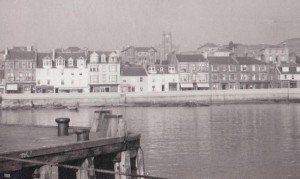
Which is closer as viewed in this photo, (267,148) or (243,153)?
(243,153)

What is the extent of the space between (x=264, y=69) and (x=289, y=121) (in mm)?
63339

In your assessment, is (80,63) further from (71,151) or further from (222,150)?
(71,151)

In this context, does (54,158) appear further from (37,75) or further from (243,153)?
(37,75)

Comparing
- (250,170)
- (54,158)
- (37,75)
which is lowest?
(250,170)

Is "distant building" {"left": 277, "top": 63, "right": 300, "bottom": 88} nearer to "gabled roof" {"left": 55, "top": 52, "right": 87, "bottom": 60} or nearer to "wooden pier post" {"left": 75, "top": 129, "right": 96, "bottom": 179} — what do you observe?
"gabled roof" {"left": 55, "top": 52, "right": 87, "bottom": 60}

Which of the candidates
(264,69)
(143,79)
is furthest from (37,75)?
(264,69)

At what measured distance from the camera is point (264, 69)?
116312 millimetres

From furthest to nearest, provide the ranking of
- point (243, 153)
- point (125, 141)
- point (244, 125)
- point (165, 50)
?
point (165, 50), point (244, 125), point (243, 153), point (125, 141)

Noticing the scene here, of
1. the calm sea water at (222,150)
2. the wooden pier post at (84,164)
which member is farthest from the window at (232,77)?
the wooden pier post at (84,164)

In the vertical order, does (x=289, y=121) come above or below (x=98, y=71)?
below

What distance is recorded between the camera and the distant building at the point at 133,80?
347 feet

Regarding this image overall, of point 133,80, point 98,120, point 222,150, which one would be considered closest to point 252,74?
point 133,80

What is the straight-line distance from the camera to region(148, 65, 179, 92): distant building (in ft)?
353

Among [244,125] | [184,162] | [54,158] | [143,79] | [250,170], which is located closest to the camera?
[54,158]
